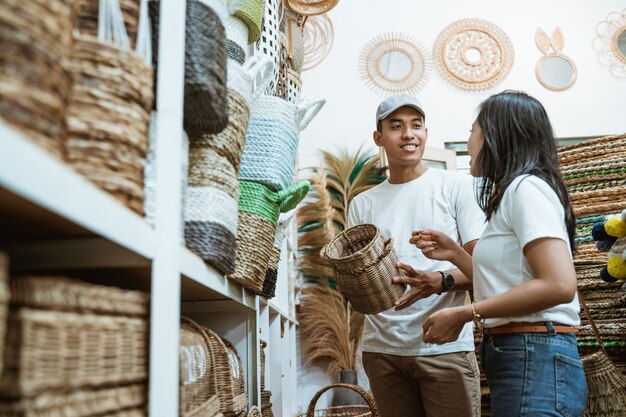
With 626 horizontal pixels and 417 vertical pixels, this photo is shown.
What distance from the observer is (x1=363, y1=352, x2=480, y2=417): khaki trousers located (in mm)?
1958

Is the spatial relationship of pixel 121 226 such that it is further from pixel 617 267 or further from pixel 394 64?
pixel 394 64

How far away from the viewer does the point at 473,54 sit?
5.25 meters

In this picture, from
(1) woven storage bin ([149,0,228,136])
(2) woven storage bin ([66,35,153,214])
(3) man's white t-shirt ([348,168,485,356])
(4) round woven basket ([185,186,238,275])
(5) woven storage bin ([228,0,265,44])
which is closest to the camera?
(2) woven storage bin ([66,35,153,214])

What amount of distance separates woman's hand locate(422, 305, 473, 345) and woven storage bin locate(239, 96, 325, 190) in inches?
20.2

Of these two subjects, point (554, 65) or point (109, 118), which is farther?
point (554, 65)

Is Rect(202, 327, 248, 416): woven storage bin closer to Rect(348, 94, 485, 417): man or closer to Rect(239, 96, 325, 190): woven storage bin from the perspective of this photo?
Rect(239, 96, 325, 190): woven storage bin

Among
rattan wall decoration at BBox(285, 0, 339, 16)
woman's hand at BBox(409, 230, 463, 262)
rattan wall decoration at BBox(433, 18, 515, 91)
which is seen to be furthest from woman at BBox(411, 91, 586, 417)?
rattan wall decoration at BBox(433, 18, 515, 91)

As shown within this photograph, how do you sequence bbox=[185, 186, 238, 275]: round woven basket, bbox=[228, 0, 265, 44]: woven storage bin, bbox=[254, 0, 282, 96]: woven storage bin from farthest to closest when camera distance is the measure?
bbox=[254, 0, 282, 96]: woven storage bin < bbox=[228, 0, 265, 44]: woven storage bin < bbox=[185, 186, 238, 275]: round woven basket

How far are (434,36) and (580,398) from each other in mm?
4475

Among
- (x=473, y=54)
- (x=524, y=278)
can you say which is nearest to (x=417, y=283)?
(x=524, y=278)

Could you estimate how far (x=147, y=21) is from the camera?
33.3 inches

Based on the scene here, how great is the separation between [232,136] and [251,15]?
622mm

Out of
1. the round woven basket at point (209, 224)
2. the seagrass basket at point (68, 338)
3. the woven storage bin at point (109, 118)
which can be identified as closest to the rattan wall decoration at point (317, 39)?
the round woven basket at point (209, 224)

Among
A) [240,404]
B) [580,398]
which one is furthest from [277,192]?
[580,398]
